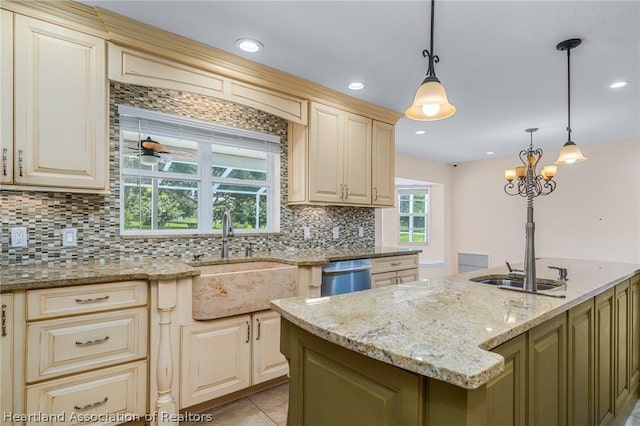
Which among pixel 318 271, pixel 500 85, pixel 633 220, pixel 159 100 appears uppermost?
pixel 500 85

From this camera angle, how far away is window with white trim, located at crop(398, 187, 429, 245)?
6.42m

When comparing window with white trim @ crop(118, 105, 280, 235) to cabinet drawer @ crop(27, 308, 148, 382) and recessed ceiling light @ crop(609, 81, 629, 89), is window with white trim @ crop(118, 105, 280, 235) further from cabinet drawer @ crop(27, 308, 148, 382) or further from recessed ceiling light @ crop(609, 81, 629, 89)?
recessed ceiling light @ crop(609, 81, 629, 89)

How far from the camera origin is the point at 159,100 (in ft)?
8.25

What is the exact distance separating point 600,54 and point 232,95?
263 cm

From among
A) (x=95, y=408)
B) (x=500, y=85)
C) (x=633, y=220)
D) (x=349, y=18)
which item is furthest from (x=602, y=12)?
(x=633, y=220)

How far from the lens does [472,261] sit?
619 cm

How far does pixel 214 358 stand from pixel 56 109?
5.70 ft

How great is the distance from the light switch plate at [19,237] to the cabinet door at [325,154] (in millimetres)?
1999

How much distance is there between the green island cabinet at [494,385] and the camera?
2.60 feet

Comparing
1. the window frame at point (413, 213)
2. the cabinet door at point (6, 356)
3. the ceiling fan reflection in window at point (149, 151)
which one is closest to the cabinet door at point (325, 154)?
the ceiling fan reflection in window at point (149, 151)

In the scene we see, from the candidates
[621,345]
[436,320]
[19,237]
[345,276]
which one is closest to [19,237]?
[19,237]

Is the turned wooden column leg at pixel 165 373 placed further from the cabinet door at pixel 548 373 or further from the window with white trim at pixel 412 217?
the window with white trim at pixel 412 217

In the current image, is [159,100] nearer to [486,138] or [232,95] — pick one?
[232,95]

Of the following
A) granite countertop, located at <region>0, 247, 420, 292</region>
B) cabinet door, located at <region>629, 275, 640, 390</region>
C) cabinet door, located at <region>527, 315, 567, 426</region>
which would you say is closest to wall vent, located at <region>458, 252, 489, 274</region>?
cabinet door, located at <region>629, 275, 640, 390</region>
